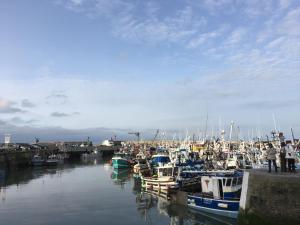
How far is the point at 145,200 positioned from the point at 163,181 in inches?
118

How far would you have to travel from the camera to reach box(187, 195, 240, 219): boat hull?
26219 millimetres

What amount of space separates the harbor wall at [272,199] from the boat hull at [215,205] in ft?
28.2

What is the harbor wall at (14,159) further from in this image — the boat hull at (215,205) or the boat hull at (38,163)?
the boat hull at (215,205)

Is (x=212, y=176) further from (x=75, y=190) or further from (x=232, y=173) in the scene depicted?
(x=75, y=190)

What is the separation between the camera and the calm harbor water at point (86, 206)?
89.9 feet

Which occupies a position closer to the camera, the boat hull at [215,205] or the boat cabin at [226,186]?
the boat hull at [215,205]

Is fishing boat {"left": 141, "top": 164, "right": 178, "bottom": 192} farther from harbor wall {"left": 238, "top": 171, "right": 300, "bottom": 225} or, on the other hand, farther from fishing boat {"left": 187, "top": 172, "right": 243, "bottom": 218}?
harbor wall {"left": 238, "top": 171, "right": 300, "bottom": 225}

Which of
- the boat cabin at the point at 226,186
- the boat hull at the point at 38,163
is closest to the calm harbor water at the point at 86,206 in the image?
the boat cabin at the point at 226,186

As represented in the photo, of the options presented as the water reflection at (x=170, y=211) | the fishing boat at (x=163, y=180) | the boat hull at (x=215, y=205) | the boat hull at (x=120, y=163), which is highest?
the boat hull at (x=120, y=163)

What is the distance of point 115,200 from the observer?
3572cm

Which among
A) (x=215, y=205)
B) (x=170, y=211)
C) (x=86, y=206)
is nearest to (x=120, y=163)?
(x=86, y=206)

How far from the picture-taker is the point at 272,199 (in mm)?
16469

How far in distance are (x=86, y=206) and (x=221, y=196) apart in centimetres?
1128

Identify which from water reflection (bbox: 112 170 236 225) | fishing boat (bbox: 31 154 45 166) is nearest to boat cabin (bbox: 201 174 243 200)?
water reflection (bbox: 112 170 236 225)
